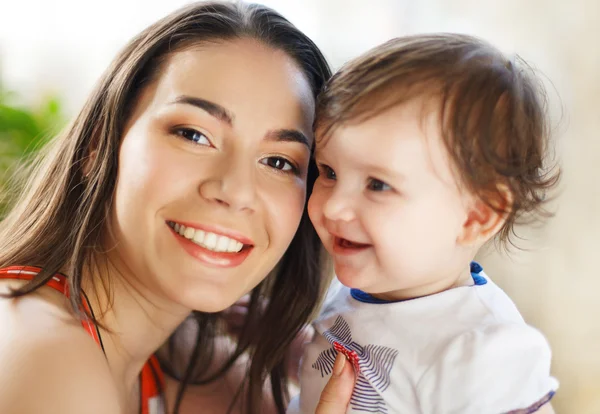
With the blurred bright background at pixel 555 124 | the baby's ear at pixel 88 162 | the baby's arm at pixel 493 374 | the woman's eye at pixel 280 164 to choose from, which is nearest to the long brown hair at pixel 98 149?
the baby's ear at pixel 88 162

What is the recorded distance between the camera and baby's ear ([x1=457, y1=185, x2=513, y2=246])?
117 cm

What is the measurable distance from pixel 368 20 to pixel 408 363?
1.80 metres

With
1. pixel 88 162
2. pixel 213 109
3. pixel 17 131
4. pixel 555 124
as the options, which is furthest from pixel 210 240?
pixel 17 131

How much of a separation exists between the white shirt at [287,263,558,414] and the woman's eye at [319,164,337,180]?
0.88 feet

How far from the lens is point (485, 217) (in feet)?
3.90

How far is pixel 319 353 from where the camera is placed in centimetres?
141

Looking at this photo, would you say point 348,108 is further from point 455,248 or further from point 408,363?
point 408,363

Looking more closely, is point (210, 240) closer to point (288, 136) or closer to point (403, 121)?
point (288, 136)

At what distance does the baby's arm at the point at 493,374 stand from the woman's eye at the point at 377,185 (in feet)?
0.95

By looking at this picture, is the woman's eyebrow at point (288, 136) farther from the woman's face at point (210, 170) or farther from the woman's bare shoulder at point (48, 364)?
the woman's bare shoulder at point (48, 364)

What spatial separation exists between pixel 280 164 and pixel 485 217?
0.44 m

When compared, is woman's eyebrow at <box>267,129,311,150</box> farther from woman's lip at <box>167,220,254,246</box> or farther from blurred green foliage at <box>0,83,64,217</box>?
blurred green foliage at <box>0,83,64,217</box>

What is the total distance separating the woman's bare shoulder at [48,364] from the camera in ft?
3.37

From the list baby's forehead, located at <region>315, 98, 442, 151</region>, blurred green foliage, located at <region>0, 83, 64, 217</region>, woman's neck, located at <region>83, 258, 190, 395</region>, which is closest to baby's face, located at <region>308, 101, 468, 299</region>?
baby's forehead, located at <region>315, 98, 442, 151</region>
